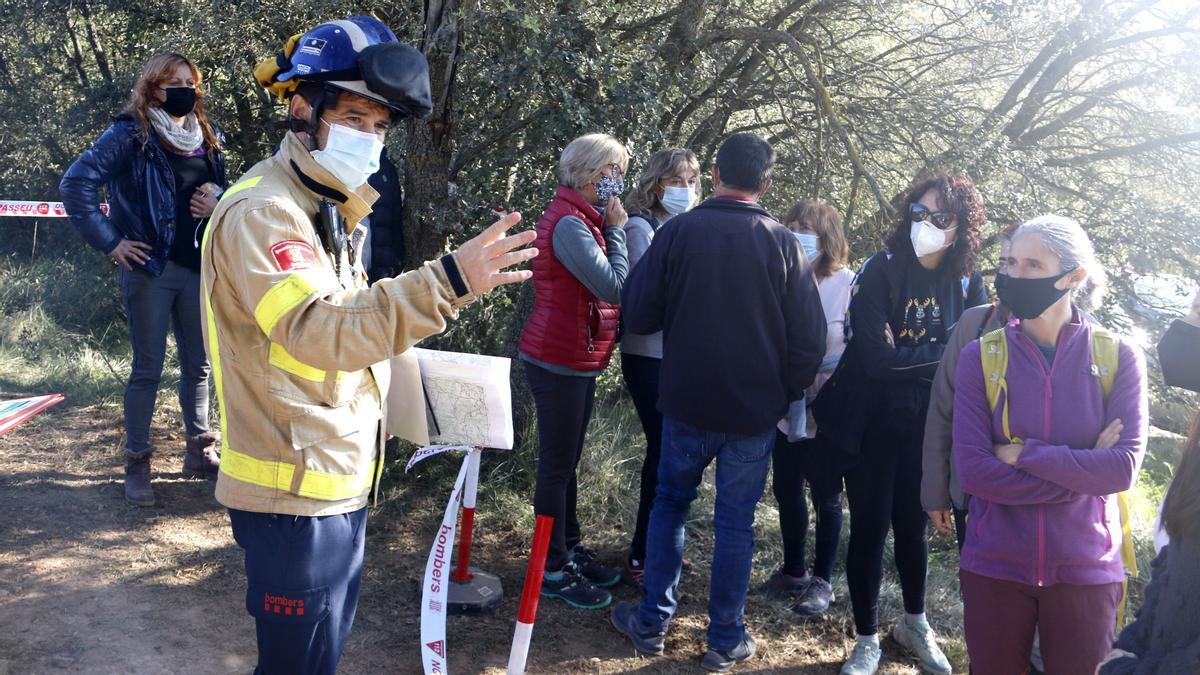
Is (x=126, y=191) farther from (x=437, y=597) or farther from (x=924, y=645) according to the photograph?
(x=924, y=645)

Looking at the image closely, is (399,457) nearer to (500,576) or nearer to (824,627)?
(500,576)

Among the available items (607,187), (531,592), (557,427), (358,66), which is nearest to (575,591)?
(557,427)

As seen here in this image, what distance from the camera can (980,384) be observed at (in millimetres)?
3020

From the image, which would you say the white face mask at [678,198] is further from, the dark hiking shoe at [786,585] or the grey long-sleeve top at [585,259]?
the dark hiking shoe at [786,585]

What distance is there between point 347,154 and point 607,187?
1.86 meters

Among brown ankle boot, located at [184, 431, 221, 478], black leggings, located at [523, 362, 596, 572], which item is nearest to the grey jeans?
brown ankle boot, located at [184, 431, 221, 478]

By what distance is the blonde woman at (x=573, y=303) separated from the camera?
4051mm

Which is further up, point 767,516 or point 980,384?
point 980,384

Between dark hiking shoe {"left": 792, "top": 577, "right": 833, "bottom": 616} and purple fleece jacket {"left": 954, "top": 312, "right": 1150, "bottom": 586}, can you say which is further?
dark hiking shoe {"left": 792, "top": 577, "right": 833, "bottom": 616}

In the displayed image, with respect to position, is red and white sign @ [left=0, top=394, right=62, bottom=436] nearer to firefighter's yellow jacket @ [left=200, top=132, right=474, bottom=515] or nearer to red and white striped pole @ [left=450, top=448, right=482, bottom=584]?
firefighter's yellow jacket @ [left=200, top=132, right=474, bottom=515]

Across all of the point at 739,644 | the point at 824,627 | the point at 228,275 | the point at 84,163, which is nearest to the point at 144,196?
the point at 84,163

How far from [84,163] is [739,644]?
3604mm

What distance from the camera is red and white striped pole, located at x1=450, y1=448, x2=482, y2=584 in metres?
4.11

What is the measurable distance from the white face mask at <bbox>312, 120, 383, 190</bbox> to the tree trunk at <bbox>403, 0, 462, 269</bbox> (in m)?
2.67
